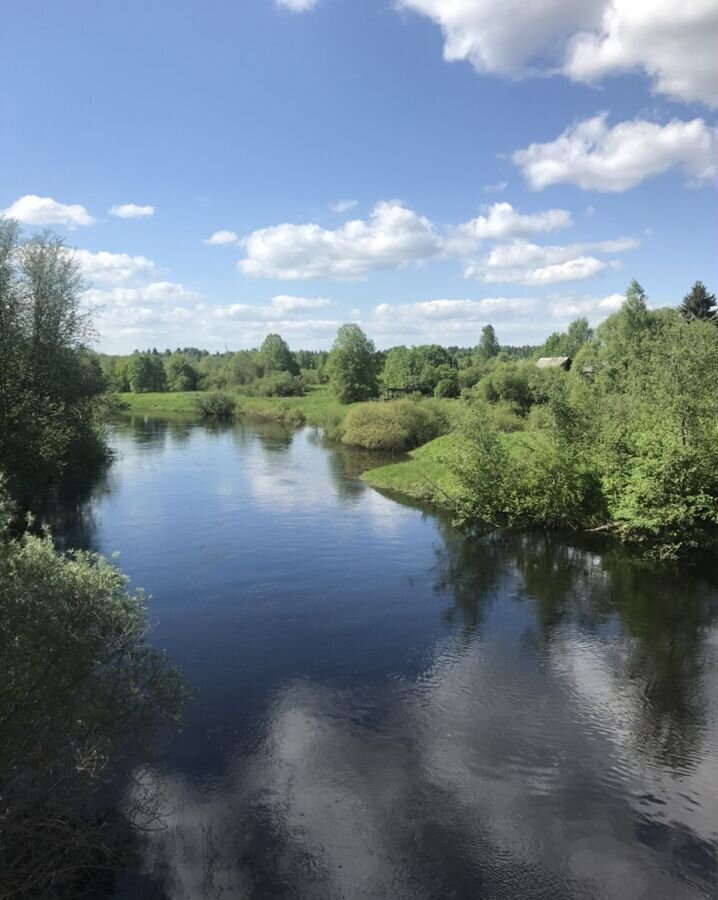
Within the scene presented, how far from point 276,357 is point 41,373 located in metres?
94.4

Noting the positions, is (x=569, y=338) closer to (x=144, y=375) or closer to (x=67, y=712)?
(x=144, y=375)

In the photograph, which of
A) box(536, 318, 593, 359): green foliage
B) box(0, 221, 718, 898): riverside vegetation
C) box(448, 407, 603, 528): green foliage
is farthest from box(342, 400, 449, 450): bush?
box(536, 318, 593, 359): green foliage

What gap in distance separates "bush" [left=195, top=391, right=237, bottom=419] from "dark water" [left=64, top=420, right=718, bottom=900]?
63.6 metres

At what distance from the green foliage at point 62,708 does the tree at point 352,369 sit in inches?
2793

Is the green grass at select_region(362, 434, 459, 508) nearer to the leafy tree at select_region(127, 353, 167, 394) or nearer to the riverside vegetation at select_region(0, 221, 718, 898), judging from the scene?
the riverside vegetation at select_region(0, 221, 718, 898)

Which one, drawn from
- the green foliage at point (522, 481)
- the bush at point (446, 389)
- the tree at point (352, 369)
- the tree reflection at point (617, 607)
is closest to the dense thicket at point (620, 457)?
the green foliage at point (522, 481)

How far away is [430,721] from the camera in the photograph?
44.0 feet

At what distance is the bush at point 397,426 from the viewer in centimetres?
5591

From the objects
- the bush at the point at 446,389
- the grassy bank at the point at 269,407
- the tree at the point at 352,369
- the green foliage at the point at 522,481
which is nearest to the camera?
the green foliage at the point at 522,481

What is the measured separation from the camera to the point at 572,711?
1390cm

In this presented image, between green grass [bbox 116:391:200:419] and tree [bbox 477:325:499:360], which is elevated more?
tree [bbox 477:325:499:360]

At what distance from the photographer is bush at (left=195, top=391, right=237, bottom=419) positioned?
293 ft

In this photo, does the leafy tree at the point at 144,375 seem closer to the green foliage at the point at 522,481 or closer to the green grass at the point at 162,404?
the green grass at the point at 162,404

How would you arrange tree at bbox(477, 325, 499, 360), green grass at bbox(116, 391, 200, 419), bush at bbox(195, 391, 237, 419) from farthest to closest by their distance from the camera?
tree at bbox(477, 325, 499, 360)
green grass at bbox(116, 391, 200, 419)
bush at bbox(195, 391, 237, 419)
